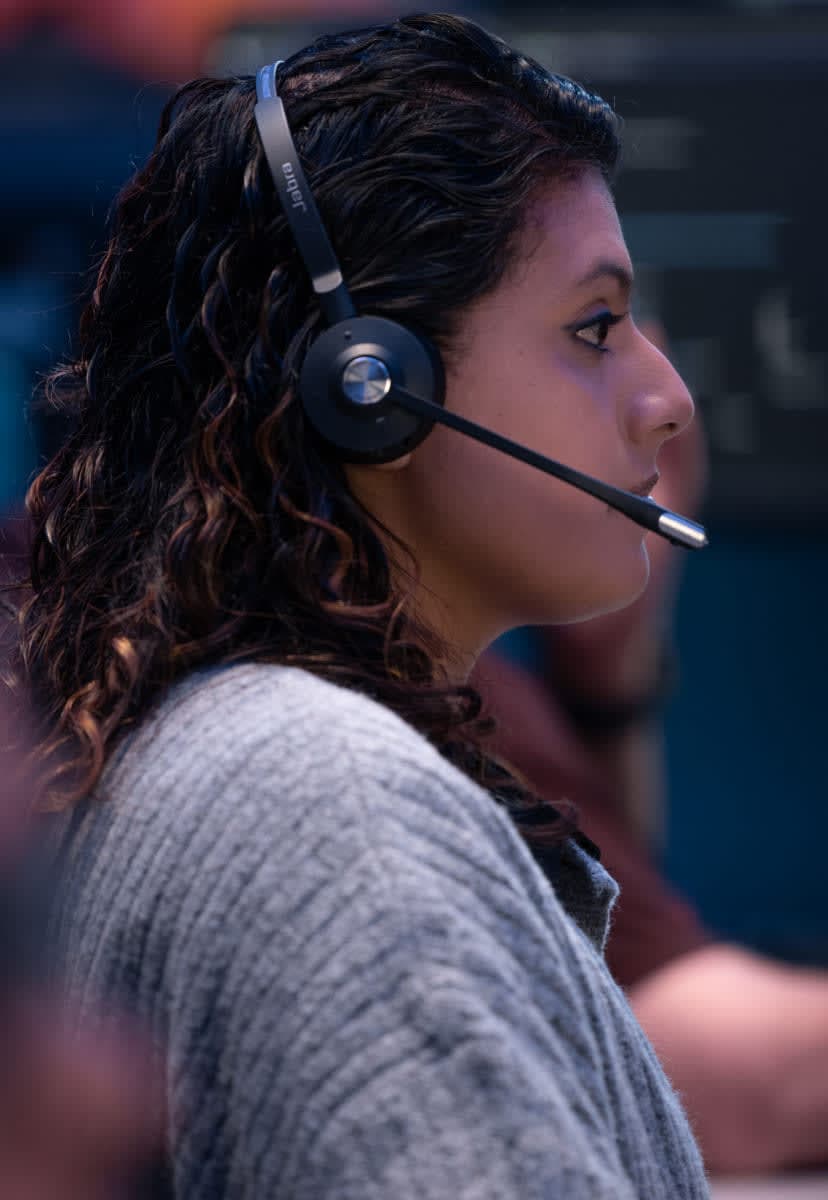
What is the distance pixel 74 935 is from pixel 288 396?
13.1 inches

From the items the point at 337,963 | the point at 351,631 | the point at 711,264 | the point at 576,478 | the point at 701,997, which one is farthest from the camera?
the point at 711,264

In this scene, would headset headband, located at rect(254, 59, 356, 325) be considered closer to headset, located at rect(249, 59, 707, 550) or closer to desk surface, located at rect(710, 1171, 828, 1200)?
headset, located at rect(249, 59, 707, 550)

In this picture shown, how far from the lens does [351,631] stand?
868mm

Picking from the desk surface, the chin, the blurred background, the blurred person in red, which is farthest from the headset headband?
the blurred background

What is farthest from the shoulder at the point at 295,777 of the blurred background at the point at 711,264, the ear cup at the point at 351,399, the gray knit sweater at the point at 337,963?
the blurred background at the point at 711,264

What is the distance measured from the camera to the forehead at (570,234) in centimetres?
100

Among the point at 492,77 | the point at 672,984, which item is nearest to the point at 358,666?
the point at 492,77

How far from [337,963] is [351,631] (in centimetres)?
24

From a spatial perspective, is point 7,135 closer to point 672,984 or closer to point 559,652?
point 559,652

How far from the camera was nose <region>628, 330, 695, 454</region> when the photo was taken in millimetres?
1023

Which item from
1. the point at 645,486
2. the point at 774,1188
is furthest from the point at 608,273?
the point at 774,1188

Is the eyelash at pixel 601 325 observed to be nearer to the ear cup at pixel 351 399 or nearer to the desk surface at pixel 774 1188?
the ear cup at pixel 351 399

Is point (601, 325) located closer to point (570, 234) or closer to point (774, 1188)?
point (570, 234)

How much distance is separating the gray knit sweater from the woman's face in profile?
22 cm
